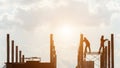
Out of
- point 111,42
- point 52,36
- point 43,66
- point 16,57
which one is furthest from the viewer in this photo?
point 16,57

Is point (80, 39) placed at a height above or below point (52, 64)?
above

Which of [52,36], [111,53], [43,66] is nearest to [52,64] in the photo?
[43,66]

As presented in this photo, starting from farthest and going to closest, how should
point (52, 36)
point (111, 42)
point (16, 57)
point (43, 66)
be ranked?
point (16, 57), point (52, 36), point (43, 66), point (111, 42)

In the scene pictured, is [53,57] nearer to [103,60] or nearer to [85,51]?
[85,51]

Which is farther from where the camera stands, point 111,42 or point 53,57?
point 53,57

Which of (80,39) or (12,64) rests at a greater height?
(80,39)

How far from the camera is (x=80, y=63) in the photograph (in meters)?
52.2

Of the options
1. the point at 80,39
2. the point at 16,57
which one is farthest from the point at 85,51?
the point at 16,57

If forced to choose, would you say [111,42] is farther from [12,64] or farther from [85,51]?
Answer: [12,64]

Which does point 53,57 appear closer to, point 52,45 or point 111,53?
point 52,45

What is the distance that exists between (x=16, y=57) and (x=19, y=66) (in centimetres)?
1319

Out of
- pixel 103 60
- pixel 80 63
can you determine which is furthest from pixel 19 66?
pixel 103 60

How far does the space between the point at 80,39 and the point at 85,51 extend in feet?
6.78

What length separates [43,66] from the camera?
176 ft
